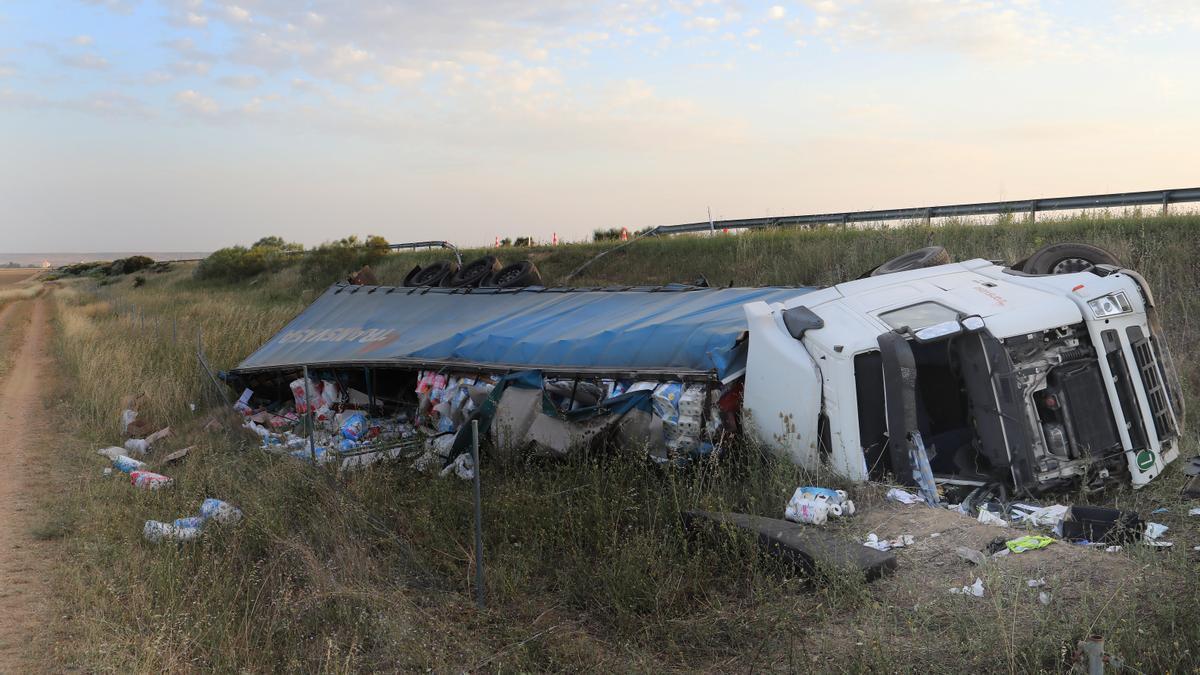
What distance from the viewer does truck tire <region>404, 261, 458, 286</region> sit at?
1345cm

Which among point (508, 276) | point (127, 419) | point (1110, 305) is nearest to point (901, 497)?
point (1110, 305)

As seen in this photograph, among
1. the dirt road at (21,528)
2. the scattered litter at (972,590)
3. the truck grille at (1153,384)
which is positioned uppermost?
the truck grille at (1153,384)

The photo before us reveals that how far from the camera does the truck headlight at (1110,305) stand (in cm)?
636

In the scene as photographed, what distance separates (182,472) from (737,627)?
20.2 feet

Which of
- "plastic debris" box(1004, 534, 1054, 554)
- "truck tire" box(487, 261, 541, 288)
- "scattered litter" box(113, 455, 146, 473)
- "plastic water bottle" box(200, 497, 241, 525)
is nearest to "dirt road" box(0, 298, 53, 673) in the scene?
"scattered litter" box(113, 455, 146, 473)

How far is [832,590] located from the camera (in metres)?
4.62

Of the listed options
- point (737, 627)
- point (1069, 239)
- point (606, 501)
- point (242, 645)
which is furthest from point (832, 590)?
point (1069, 239)

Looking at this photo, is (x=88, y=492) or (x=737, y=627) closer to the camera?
(x=737, y=627)

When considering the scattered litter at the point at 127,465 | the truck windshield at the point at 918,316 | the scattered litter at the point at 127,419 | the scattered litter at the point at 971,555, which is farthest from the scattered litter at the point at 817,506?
the scattered litter at the point at 127,419

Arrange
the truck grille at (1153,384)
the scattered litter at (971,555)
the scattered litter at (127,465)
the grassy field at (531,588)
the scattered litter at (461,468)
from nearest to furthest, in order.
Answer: the grassy field at (531,588) < the scattered litter at (971,555) < the truck grille at (1153,384) < the scattered litter at (461,468) < the scattered litter at (127,465)

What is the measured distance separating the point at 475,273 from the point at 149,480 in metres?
5.69

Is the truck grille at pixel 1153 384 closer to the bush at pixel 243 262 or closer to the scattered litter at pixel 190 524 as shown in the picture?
the scattered litter at pixel 190 524

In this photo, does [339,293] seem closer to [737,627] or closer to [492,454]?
[492,454]

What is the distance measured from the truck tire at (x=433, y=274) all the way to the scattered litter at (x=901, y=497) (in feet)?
28.6
